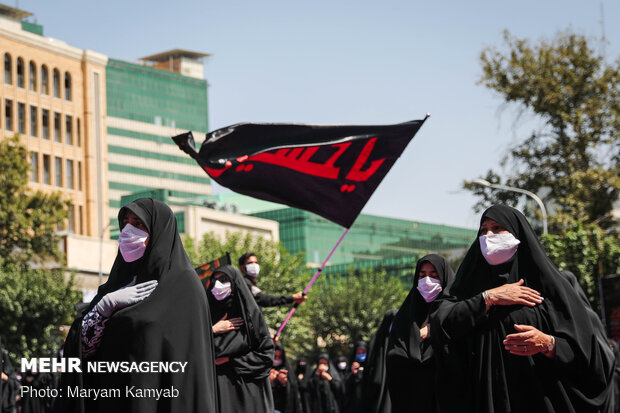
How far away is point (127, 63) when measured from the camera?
4995 inches

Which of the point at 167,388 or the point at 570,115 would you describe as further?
the point at 570,115

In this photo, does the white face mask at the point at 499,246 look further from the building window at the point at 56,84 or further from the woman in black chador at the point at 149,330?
the building window at the point at 56,84

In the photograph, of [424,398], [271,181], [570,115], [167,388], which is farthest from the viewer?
[570,115]

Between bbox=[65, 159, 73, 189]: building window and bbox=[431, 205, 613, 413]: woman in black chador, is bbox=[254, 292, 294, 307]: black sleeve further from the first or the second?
bbox=[65, 159, 73, 189]: building window

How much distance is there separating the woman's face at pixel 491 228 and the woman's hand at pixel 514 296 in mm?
288

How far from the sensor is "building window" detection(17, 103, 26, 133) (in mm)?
80188

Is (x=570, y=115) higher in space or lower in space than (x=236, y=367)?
higher

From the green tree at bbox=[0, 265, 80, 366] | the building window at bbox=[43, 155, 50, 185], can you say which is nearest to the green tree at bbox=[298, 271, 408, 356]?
the green tree at bbox=[0, 265, 80, 366]

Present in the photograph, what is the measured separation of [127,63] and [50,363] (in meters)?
122

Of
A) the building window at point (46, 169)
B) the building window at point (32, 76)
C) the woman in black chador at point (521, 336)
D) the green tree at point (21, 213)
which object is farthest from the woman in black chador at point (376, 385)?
the building window at point (46, 169)

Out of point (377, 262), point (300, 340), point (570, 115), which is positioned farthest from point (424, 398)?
point (377, 262)

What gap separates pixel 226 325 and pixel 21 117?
73482 mm

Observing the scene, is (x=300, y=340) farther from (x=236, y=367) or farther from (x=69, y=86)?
(x=236, y=367)

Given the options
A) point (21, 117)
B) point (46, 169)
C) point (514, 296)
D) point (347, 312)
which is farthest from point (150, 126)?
point (514, 296)
